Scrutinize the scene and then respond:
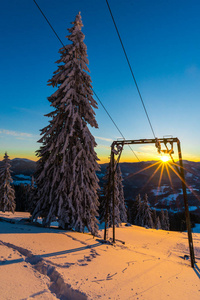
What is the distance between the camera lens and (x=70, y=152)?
12328 mm

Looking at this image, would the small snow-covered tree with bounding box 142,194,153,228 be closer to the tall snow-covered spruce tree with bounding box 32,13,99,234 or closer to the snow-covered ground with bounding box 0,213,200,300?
the tall snow-covered spruce tree with bounding box 32,13,99,234

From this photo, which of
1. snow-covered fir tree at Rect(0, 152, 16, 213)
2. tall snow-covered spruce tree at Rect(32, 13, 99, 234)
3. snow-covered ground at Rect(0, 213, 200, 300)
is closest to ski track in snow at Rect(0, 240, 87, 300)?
snow-covered ground at Rect(0, 213, 200, 300)

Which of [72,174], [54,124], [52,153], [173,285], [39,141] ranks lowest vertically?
[173,285]

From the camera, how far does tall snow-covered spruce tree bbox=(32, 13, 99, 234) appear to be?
11414mm

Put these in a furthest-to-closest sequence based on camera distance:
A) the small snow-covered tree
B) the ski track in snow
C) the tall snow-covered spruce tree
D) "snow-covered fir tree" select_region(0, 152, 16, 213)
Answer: the small snow-covered tree → "snow-covered fir tree" select_region(0, 152, 16, 213) → the tall snow-covered spruce tree → the ski track in snow

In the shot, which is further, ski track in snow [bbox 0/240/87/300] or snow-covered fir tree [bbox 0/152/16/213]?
snow-covered fir tree [bbox 0/152/16/213]

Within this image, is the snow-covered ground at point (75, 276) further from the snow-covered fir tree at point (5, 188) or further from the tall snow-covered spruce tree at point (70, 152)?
the snow-covered fir tree at point (5, 188)

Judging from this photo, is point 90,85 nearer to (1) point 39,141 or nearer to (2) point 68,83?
(2) point 68,83

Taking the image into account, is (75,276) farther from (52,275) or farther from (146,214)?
(146,214)

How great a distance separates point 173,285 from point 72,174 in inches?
319

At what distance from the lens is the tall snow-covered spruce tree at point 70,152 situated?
11.4m

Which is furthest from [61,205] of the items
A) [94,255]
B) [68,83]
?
[68,83]

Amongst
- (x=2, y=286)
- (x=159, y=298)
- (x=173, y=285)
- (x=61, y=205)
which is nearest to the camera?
(x=2, y=286)

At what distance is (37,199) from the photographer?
12.1 metres
